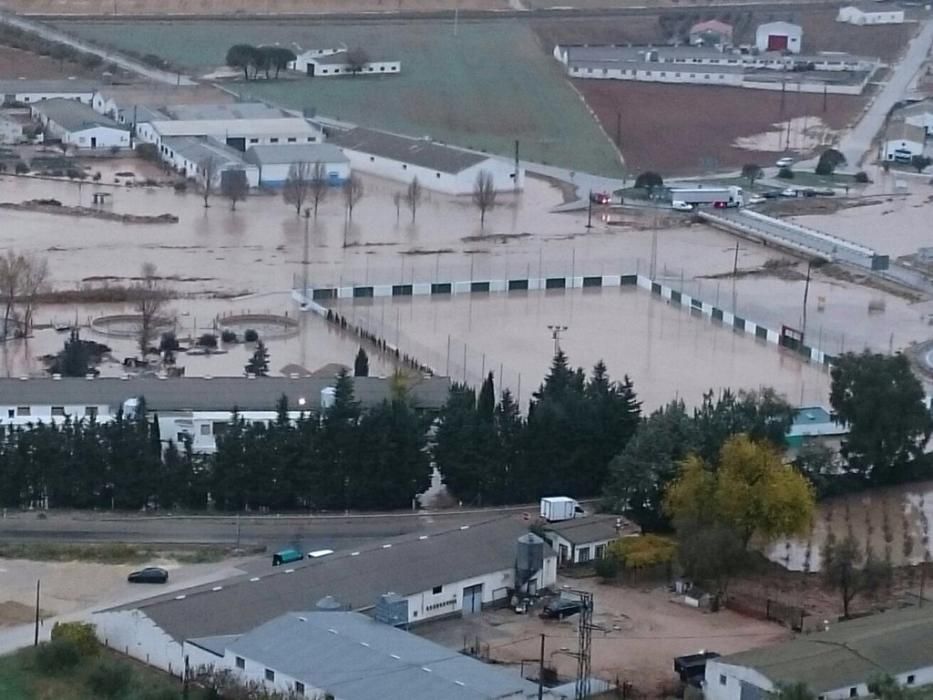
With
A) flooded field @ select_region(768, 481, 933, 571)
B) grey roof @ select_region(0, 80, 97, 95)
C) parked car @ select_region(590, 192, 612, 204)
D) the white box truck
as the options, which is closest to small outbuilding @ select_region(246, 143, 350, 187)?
parked car @ select_region(590, 192, 612, 204)

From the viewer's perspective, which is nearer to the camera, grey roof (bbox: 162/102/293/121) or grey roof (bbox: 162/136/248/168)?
grey roof (bbox: 162/136/248/168)

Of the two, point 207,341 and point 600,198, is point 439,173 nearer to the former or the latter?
point 600,198

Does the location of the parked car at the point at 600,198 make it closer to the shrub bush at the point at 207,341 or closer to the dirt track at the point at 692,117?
the dirt track at the point at 692,117

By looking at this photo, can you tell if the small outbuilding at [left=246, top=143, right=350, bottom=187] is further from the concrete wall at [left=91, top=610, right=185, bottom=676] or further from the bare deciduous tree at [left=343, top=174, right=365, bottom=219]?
the concrete wall at [left=91, top=610, right=185, bottom=676]

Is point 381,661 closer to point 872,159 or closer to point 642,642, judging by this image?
point 642,642

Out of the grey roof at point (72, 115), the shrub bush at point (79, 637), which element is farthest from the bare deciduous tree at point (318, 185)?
the shrub bush at point (79, 637)
